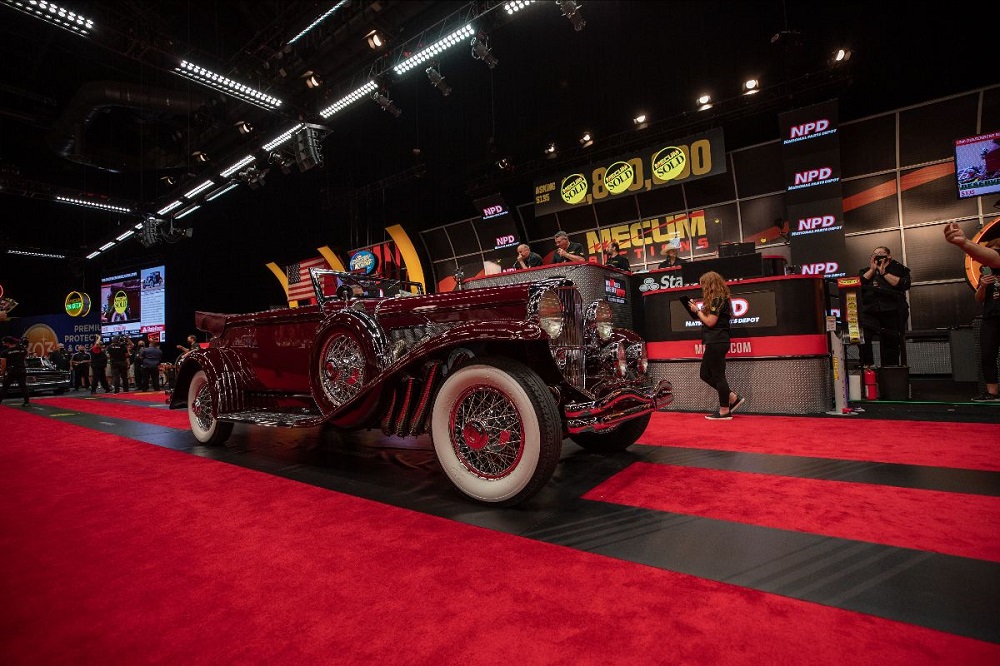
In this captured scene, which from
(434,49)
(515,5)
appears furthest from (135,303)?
(515,5)

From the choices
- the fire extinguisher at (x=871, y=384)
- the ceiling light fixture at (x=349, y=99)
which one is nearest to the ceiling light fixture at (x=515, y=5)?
the ceiling light fixture at (x=349, y=99)

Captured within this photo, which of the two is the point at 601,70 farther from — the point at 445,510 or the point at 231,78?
the point at 445,510

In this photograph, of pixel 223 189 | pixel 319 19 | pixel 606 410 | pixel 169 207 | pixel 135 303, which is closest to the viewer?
pixel 606 410

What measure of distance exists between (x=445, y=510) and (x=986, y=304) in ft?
21.2

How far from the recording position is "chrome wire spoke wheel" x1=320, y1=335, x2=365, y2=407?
9.70 feet

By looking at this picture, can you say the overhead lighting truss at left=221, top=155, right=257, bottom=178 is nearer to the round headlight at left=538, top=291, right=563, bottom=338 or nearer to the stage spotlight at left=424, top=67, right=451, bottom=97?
the stage spotlight at left=424, top=67, right=451, bottom=97

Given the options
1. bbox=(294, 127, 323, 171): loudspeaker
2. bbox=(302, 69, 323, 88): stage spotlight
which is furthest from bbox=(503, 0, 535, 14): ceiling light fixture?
bbox=(294, 127, 323, 171): loudspeaker

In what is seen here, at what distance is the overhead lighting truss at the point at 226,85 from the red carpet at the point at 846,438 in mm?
9998

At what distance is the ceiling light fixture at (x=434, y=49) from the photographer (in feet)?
24.0

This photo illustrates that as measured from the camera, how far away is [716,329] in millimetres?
4477

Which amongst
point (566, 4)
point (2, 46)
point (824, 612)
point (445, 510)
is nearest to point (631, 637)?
point (824, 612)

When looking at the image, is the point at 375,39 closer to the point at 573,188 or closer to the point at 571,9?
the point at 571,9

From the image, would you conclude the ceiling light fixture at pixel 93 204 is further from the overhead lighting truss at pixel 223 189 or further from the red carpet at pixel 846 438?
the red carpet at pixel 846 438

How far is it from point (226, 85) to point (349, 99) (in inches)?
91.3
